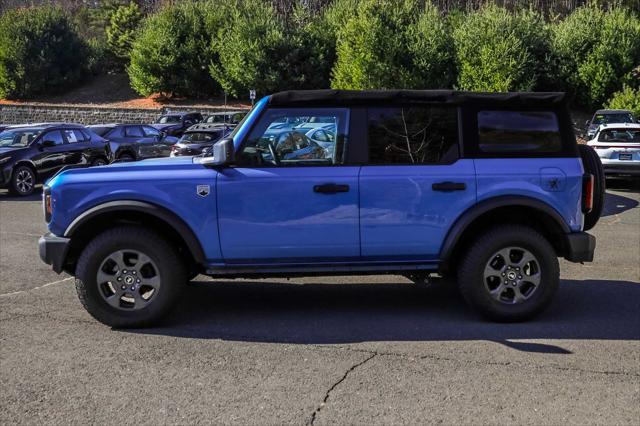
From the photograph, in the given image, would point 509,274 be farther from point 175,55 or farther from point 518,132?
point 175,55

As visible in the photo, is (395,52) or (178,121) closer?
(178,121)

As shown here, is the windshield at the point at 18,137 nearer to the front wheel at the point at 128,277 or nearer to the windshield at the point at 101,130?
the windshield at the point at 101,130

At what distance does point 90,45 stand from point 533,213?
51.9 m

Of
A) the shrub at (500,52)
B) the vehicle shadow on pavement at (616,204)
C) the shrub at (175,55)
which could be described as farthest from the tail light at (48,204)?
the shrub at (175,55)

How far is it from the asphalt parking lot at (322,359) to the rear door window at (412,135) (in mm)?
1430

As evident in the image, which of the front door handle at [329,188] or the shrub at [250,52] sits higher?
the shrub at [250,52]

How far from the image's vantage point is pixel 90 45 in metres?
52.2

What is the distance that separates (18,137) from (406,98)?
13.9 m

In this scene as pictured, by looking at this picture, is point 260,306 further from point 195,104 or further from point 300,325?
point 195,104

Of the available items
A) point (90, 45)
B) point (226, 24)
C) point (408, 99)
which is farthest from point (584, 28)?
point (90, 45)

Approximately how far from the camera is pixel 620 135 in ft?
54.5

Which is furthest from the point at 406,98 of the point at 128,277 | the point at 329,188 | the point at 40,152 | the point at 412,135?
the point at 40,152

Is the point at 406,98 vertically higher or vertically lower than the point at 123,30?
lower

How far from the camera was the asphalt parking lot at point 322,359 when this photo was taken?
4113 mm
